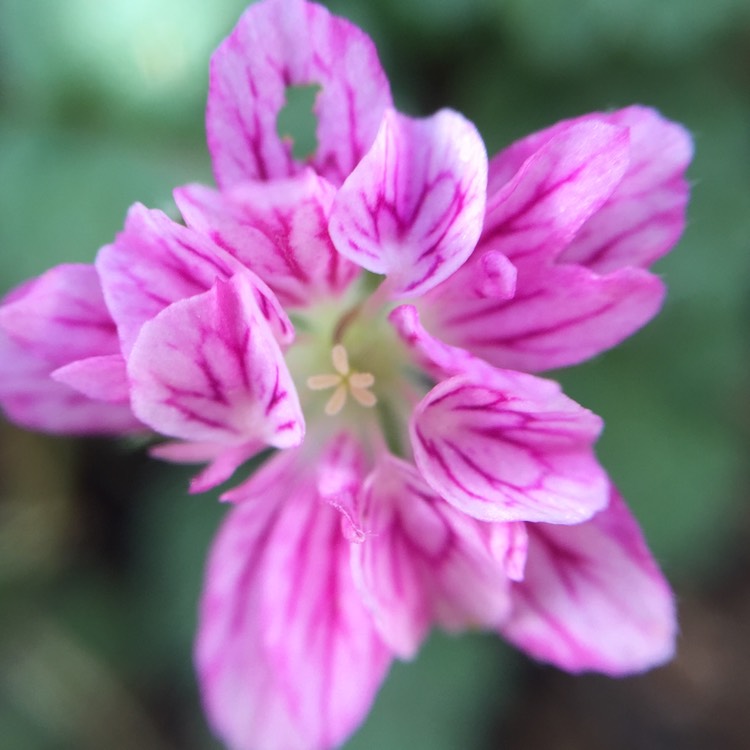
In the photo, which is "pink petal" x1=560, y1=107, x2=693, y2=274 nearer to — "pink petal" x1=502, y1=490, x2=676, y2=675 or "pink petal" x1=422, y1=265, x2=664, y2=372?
"pink petal" x1=422, y1=265, x2=664, y2=372

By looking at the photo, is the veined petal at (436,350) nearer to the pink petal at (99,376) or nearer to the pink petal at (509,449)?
the pink petal at (509,449)

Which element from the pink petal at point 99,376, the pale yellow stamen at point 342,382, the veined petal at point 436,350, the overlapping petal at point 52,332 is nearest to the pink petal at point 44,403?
the overlapping petal at point 52,332

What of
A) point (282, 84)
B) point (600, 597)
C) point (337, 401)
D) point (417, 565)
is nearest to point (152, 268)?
point (282, 84)

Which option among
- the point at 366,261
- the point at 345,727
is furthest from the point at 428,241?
the point at 345,727

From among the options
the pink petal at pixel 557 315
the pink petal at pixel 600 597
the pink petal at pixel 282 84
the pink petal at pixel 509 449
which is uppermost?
the pink petal at pixel 282 84

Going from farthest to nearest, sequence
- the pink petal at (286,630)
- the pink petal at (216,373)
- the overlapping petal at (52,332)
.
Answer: the pink petal at (286,630) < the overlapping petal at (52,332) < the pink petal at (216,373)

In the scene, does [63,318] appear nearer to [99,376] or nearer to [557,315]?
[99,376]
